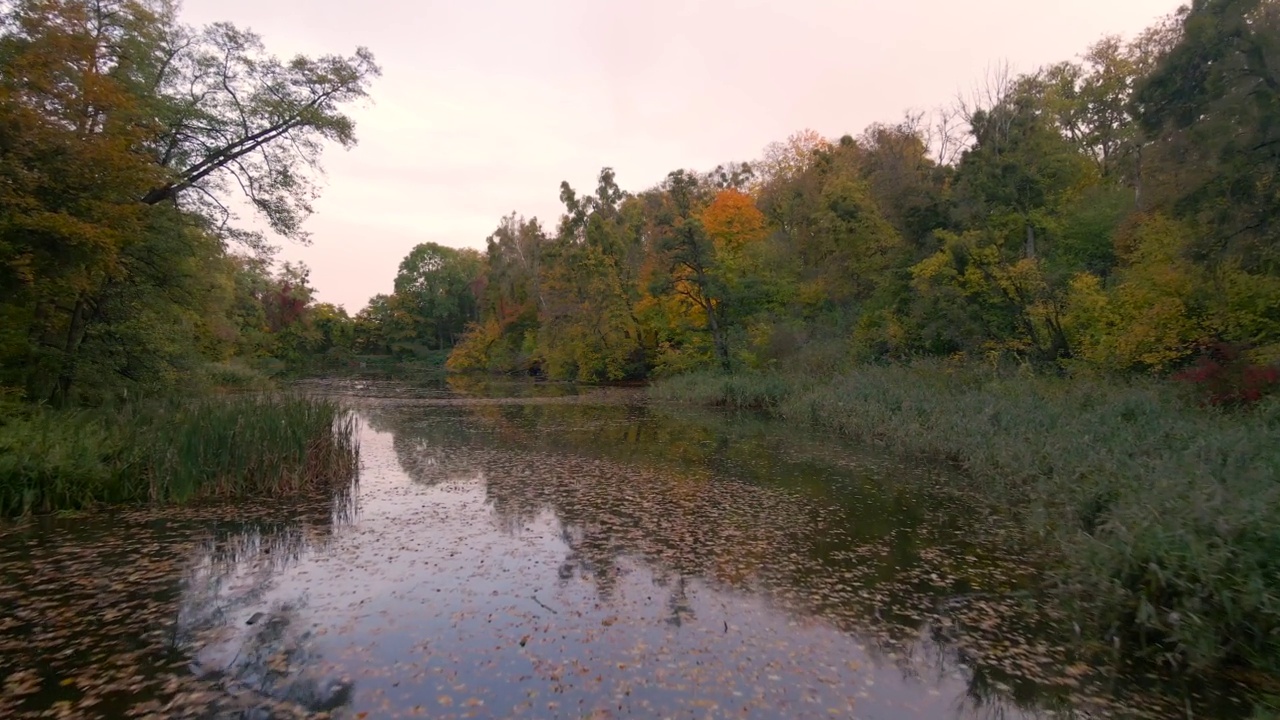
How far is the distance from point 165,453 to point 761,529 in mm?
8350

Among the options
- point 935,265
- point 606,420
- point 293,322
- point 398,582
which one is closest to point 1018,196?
point 935,265

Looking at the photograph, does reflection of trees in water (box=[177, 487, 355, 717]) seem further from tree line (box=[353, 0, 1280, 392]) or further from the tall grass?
tree line (box=[353, 0, 1280, 392])

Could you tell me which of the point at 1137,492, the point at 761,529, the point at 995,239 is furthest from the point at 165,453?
the point at 995,239

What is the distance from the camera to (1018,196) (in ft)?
72.7

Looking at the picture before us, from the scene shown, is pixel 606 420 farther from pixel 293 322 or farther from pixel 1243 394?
pixel 293 322

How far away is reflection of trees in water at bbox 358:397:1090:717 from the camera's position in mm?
5891

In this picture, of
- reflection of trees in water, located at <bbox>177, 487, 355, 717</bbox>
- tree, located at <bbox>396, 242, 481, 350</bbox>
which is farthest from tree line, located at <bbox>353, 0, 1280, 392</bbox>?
tree, located at <bbox>396, 242, 481, 350</bbox>

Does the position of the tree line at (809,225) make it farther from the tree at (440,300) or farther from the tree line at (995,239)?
the tree at (440,300)

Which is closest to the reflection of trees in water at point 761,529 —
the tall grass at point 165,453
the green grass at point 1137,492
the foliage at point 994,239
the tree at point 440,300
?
the green grass at point 1137,492

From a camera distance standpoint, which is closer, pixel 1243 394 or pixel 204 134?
pixel 1243 394

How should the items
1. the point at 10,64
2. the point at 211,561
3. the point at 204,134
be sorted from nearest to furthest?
1. the point at 211,561
2. the point at 10,64
3. the point at 204,134

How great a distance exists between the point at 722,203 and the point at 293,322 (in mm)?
42693

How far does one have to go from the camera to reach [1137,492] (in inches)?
273

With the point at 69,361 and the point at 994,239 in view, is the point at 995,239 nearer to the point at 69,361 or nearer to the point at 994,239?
the point at 994,239
